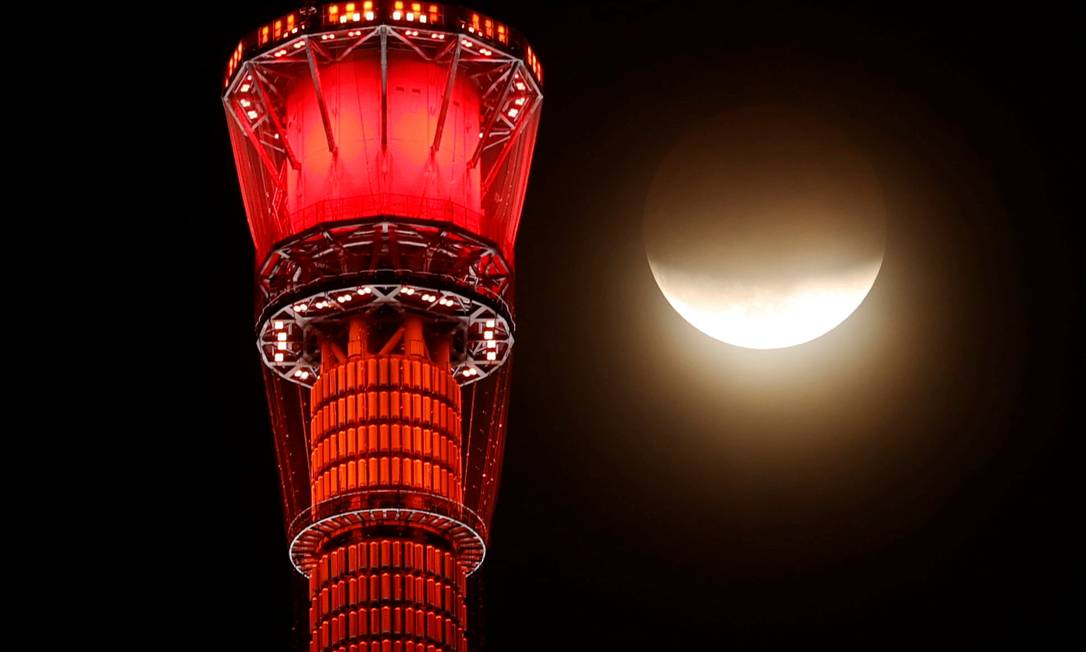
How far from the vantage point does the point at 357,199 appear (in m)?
183

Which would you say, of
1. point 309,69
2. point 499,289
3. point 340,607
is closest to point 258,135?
point 309,69

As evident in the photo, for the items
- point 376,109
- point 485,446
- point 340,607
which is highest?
point 376,109

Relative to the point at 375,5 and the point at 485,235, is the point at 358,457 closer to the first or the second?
the point at 485,235

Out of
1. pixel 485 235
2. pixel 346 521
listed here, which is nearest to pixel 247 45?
pixel 485 235

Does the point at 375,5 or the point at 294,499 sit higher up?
the point at 375,5

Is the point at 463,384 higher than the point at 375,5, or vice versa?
the point at 375,5

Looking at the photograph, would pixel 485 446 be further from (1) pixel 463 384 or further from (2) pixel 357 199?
(2) pixel 357 199

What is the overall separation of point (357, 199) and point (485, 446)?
747 inches

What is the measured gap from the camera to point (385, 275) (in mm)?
182000

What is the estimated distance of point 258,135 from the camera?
18762 centimetres

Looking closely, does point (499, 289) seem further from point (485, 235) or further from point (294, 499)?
point (294, 499)

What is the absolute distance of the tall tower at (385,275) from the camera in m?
182

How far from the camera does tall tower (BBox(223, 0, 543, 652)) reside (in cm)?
18188

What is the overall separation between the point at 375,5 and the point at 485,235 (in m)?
16.1
